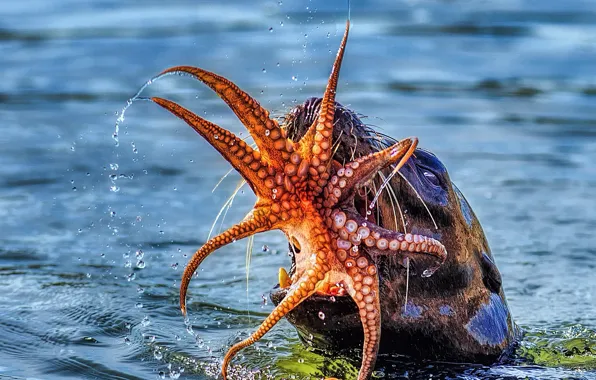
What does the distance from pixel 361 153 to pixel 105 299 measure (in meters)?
2.49

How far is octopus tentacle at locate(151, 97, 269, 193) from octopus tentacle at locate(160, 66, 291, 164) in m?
0.04

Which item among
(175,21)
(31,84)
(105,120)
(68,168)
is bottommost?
(68,168)

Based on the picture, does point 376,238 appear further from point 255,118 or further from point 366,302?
point 255,118

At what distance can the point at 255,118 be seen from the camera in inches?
161

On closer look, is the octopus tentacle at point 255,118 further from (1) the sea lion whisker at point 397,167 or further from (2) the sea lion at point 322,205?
(1) the sea lion whisker at point 397,167

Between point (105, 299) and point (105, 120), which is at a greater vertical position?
point (105, 120)

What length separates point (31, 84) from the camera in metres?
11.2

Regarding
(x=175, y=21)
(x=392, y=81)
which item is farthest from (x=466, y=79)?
(x=175, y=21)

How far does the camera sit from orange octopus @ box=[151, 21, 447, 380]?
4066 mm

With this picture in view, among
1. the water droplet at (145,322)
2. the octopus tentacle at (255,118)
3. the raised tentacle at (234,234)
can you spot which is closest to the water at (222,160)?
the water droplet at (145,322)

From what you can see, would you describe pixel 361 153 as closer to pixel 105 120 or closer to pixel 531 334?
pixel 531 334

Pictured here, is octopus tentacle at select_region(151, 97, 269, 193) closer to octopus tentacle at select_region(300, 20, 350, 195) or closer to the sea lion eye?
octopus tentacle at select_region(300, 20, 350, 195)

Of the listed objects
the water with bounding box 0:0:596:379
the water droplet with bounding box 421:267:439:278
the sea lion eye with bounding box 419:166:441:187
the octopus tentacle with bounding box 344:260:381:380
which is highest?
the water with bounding box 0:0:596:379

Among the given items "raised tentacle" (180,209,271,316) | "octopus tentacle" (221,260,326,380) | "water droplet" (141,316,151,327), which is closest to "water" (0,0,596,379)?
"water droplet" (141,316,151,327)
